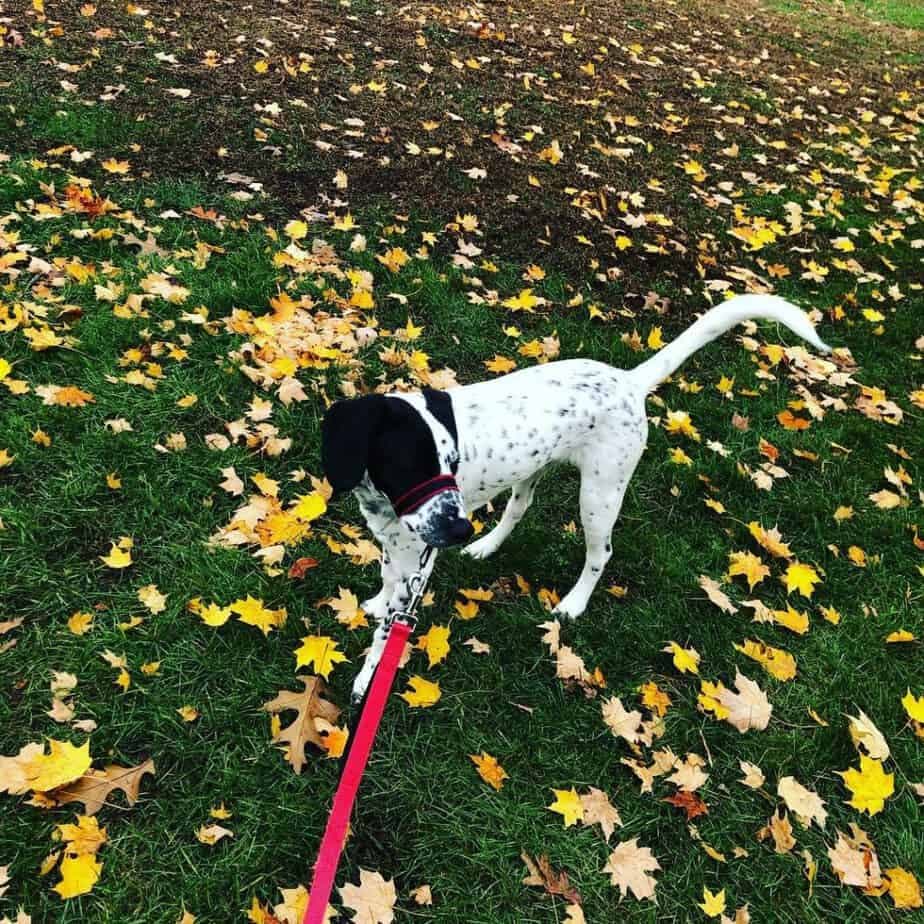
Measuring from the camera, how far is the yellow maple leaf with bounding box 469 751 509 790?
270cm

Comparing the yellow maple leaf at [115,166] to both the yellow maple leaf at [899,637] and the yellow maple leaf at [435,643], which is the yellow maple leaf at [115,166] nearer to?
the yellow maple leaf at [435,643]

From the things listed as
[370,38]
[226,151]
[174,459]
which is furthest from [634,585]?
[370,38]

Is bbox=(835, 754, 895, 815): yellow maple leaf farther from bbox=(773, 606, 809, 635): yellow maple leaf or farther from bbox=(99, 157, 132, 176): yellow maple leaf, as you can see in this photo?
bbox=(99, 157, 132, 176): yellow maple leaf

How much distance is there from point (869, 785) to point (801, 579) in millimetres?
1048

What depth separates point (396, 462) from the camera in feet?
7.32

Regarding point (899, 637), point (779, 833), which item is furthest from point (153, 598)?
point (899, 637)

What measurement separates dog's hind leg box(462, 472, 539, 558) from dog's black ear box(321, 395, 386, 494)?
1.30 metres

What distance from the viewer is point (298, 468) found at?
12.1 feet

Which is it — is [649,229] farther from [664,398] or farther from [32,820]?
[32,820]

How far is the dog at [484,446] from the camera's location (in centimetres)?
221

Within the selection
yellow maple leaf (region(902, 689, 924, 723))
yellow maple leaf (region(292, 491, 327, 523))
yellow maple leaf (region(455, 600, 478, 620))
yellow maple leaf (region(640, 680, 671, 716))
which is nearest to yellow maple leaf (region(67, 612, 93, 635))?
yellow maple leaf (region(292, 491, 327, 523))

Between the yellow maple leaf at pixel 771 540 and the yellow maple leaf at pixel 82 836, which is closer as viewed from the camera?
the yellow maple leaf at pixel 82 836

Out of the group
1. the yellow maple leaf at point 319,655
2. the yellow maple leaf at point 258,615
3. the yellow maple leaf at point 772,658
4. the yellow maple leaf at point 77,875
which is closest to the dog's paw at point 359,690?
the yellow maple leaf at point 319,655

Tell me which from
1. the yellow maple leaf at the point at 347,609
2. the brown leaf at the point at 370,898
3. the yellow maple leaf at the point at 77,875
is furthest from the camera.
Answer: the yellow maple leaf at the point at 347,609
